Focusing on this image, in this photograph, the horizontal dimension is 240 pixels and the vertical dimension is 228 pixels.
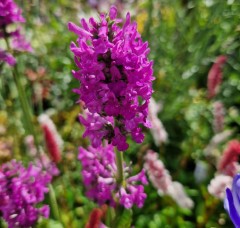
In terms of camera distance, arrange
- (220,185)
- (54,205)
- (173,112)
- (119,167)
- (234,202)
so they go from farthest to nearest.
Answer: (173,112) < (54,205) < (220,185) < (119,167) < (234,202)

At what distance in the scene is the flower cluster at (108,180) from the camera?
110cm

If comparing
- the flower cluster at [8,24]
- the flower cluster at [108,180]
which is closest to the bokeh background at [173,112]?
the flower cluster at [108,180]

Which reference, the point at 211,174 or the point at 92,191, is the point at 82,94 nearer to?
the point at 92,191

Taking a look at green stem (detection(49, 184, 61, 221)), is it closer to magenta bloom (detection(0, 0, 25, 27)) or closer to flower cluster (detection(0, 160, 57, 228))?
flower cluster (detection(0, 160, 57, 228))

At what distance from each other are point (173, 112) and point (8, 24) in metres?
1.02

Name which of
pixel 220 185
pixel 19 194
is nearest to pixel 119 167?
pixel 19 194

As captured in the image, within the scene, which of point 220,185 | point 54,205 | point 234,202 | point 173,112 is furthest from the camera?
point 173,112

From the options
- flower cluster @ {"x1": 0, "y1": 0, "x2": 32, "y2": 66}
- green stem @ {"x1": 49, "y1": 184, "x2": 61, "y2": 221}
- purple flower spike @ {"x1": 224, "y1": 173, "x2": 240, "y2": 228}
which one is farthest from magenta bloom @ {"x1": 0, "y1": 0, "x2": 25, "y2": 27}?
purple flower spike @ {"x1": 224, "y1": 173, "x2": 240, "y2": 228}

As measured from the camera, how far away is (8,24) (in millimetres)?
1360

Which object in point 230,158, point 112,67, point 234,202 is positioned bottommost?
point 234,202

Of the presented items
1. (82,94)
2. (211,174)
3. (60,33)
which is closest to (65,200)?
(211,174)

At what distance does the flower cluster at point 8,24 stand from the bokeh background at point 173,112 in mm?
380

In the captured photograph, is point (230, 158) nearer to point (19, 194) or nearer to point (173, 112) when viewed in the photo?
point (19, 194)

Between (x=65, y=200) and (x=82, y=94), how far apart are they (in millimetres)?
1056
